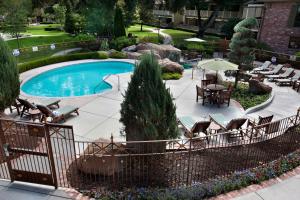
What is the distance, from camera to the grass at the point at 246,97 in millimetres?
14516

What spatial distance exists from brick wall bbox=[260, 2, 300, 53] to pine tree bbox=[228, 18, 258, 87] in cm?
1308

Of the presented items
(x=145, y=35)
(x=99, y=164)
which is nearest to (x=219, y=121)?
(x=99, y=164)

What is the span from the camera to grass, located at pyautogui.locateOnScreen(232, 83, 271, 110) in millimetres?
14516

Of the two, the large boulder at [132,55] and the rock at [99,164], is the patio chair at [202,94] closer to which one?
the rock at [99,164]

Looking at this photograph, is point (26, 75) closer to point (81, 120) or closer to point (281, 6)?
point (81, 120)

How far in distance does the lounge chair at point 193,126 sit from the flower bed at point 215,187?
2.26 meters

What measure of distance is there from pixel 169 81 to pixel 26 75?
37.5 ft

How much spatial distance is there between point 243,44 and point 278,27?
1425cm

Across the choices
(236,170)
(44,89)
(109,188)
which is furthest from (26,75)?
(236,170)

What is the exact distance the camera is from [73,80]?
21422 millimetres

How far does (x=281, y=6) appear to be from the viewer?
27141mm

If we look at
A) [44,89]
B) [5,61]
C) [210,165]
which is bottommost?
[44,89]

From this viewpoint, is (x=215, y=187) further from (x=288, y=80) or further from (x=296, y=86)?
(x=288, y=80)

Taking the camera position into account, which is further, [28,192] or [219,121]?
[219,121]
